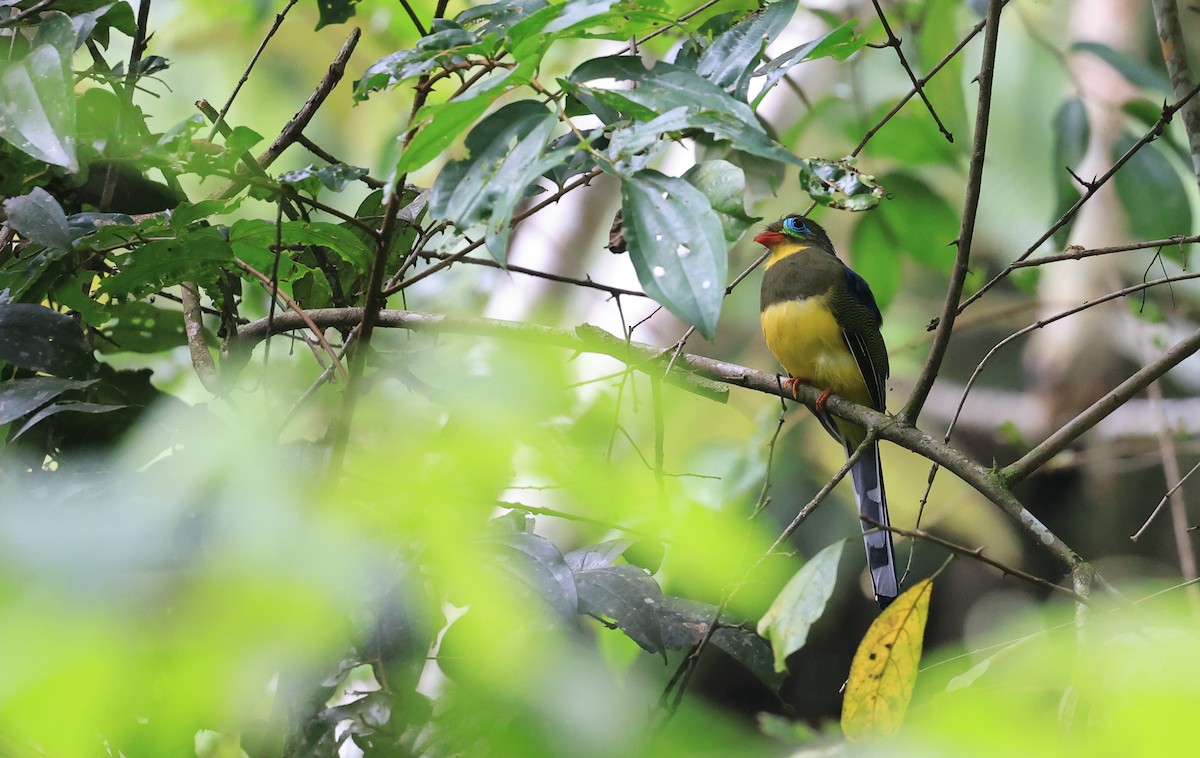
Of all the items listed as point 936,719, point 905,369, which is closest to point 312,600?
point 936,719

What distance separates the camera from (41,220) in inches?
57.2

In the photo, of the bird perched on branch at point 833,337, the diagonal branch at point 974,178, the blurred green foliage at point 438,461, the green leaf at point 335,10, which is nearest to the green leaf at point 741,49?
the blurred green foliage at point 438,461

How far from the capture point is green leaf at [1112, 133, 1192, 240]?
2.47 meters

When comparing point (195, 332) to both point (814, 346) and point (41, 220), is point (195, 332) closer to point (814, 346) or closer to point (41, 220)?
point (41, 220)

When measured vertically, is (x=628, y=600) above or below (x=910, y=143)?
below

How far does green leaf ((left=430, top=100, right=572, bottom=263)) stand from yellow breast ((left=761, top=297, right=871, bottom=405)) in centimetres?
201

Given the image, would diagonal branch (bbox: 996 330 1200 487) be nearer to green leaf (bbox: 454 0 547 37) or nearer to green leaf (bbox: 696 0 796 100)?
green leaf (bbox: 696 0 796 100)

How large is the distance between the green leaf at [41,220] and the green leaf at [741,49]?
3.24 feet

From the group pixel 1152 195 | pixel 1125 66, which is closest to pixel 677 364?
pixel 1152 195

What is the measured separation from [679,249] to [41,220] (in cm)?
106

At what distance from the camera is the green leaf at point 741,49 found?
1.36 metres

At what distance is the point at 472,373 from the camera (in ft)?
2.66

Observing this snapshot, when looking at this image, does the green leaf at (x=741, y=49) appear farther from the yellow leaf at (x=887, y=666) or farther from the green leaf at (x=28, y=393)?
the green leaf at (x=28, y=393)

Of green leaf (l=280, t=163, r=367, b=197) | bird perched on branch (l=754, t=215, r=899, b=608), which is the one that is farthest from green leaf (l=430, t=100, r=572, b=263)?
bird perched on branch (l=754, t=215, r=899, b=608)
